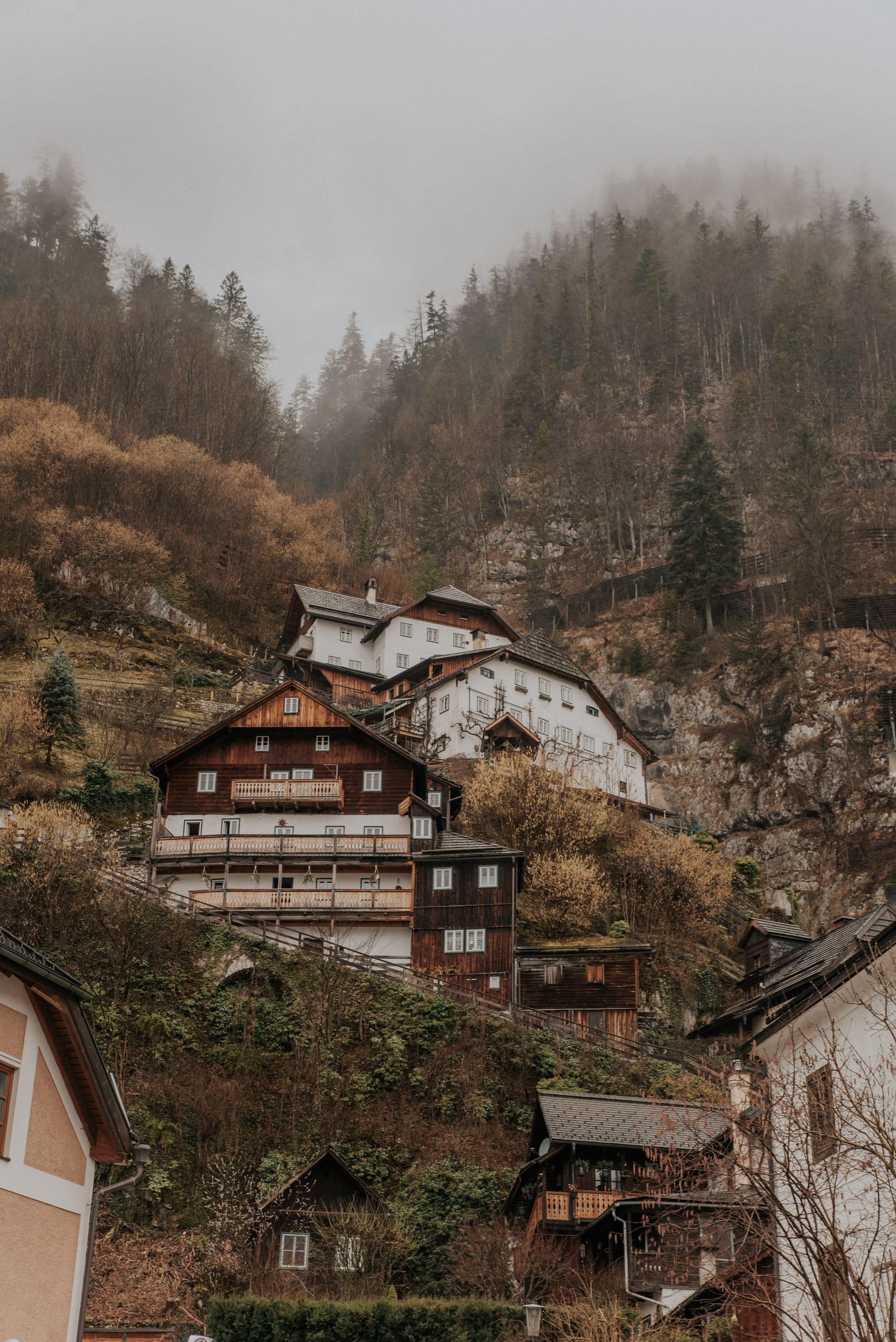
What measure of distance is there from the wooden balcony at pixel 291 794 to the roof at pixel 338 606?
1043 inches

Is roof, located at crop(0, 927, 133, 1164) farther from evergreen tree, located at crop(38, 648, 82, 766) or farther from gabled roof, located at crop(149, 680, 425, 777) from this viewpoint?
evergreen tree, located at crop(38, 648, 82, 766)

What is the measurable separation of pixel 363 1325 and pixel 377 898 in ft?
60.6

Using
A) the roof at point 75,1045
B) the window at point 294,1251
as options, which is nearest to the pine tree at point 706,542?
the window at point 294,1251

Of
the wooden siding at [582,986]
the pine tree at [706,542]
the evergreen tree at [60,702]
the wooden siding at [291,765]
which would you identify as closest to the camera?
the wooden siding at [582,986]

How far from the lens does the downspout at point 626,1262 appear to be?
24797 mm

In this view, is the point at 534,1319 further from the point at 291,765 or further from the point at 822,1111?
the point at 291,765

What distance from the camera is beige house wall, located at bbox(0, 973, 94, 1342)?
46.5ft

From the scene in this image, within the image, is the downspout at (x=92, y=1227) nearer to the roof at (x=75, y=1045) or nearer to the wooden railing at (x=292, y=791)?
the roof at (x=75, y=1045)

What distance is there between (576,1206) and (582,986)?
12789 mm

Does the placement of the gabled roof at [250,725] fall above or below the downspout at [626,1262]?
above

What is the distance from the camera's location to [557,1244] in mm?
27891

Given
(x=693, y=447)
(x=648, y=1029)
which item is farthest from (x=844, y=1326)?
(x=693, y=447)

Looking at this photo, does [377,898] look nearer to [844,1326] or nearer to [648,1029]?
[648,1029]

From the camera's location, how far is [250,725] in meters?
48.6
